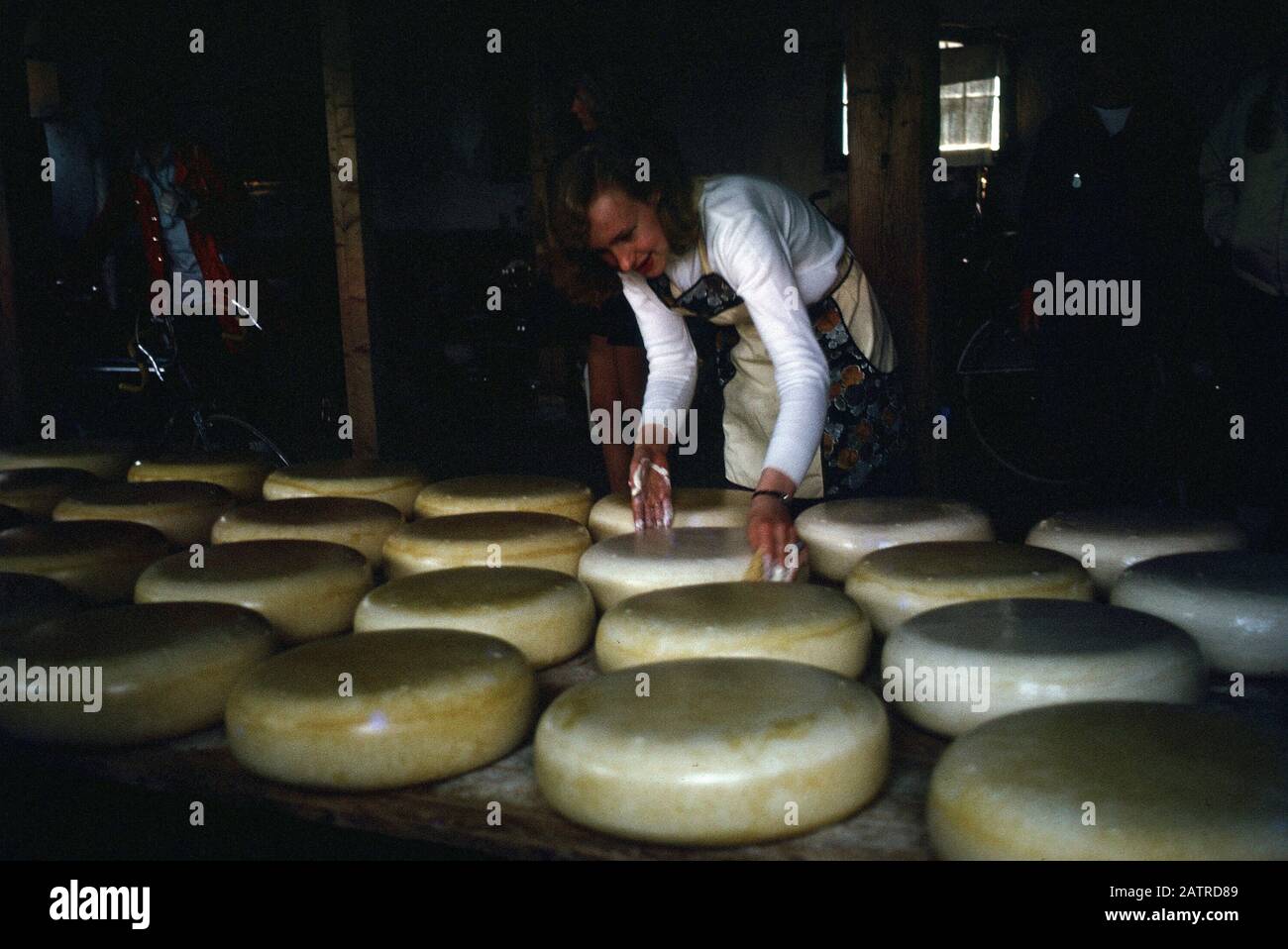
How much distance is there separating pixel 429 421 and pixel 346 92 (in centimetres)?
504

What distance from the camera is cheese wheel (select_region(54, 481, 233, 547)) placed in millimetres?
2658

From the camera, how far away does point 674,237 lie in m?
2.18

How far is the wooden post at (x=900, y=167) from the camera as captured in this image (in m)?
2.71

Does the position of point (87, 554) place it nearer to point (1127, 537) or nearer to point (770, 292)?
point (770, 292)

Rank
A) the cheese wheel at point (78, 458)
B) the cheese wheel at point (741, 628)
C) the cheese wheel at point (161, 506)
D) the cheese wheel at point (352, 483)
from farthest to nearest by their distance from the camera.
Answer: the cheese wheel at point (78, 458) → the cheese wheel at point (352, 483) → the cheese wheel at point (161, 506) → the cheese wheel at point (741, 628)

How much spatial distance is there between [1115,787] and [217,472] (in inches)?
100

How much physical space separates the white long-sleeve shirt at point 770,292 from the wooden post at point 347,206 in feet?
4.15

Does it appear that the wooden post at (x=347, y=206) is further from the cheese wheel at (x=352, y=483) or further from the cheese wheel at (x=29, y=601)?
the cheese wheel at (x=29, y=601)

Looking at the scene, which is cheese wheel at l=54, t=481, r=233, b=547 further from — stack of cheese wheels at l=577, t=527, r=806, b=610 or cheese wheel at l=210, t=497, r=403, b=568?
stack of cheese wheels at l=577, t=527, r=806, b=610

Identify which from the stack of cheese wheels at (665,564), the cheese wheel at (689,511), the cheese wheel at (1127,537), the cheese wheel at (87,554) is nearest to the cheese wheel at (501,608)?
the stack of cheese wheels at (665,564)

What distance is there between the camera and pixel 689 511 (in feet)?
7.91

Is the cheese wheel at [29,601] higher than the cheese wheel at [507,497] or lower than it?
lower

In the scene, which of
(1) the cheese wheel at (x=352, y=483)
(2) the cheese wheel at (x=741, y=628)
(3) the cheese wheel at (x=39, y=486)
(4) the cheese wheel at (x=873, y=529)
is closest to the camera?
(2) the cheese wheel at (x=741, y=628)
